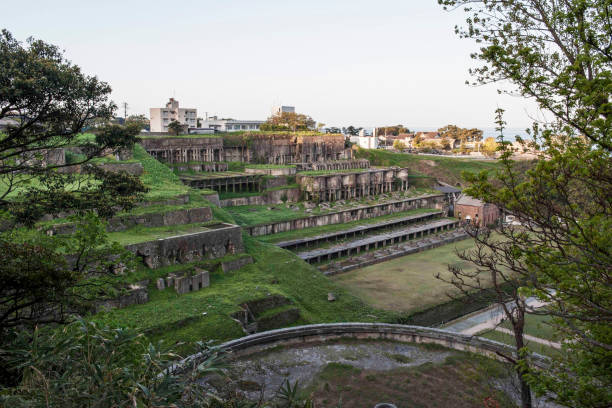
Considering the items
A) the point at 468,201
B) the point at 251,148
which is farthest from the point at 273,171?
the point at 468,201

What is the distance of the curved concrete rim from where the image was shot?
17.0 metres

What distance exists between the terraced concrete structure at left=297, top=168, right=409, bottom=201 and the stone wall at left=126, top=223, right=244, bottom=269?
20894mm

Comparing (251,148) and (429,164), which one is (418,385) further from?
(429,164)

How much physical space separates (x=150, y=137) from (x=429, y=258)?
1230 inches

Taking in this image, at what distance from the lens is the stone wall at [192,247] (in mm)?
24312

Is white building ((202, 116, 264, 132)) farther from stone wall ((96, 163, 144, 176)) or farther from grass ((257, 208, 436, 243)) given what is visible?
stone wall ((96, 163, 144, 176))

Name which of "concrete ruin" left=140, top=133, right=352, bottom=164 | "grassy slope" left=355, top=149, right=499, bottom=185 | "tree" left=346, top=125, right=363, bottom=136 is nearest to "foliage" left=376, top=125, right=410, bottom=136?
"tree" left=346, top=125, right=363, bottom=136

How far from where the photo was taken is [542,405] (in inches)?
545

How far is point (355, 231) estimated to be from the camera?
4384cm

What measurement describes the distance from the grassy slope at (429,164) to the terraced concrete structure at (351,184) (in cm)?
919

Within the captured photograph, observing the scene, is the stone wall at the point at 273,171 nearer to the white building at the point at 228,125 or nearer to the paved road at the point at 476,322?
the paved road at the point at 476,322

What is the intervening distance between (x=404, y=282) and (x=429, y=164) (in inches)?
1732

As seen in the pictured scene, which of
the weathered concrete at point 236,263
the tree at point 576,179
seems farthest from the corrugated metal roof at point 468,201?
the tree at point 576,179

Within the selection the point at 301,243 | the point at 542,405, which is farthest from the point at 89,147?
the point at 301,243
